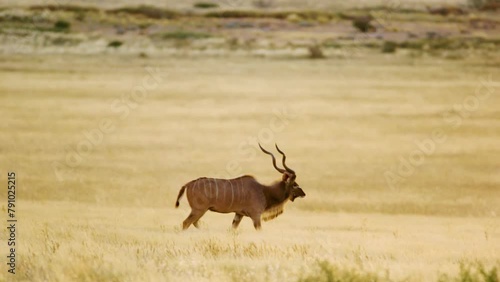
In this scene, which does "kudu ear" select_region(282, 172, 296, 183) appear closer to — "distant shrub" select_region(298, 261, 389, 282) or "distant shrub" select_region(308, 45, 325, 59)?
"distant shrub" select_region(298, 261, 389, 282)

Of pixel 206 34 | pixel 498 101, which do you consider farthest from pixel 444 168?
pixel 206 34

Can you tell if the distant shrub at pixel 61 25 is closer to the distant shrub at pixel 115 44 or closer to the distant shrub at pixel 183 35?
the distant shrub at pixel 115 44

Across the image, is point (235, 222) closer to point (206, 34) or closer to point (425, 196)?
point (425, 196)

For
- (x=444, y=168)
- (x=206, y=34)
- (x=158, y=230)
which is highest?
(x=158, y=230)

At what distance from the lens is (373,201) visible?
18469 millimetres

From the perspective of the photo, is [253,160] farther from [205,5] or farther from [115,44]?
[205,5]

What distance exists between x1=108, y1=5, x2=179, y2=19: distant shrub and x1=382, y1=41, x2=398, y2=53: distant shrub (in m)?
11.4

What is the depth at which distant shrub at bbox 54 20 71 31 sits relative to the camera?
1987 inches

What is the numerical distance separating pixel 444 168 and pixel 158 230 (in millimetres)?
9380

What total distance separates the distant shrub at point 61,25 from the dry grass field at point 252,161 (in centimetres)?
787

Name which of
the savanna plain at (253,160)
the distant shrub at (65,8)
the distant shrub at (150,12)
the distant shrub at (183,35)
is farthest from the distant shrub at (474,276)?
the distant shrub at (150,12)

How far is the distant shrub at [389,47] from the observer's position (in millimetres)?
45059

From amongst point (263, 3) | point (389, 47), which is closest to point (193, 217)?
point (389, 47)

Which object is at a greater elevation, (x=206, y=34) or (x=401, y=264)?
(x=401, y=264)
